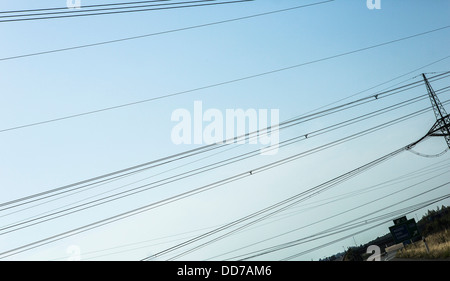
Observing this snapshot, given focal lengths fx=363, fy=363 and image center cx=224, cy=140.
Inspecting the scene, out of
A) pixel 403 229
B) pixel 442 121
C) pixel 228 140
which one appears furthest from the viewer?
pixel 403 229

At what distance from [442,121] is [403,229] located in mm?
20359
